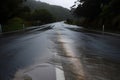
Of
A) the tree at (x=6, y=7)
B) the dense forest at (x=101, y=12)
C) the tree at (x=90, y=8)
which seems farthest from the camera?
the tree at (x=90, y=8)


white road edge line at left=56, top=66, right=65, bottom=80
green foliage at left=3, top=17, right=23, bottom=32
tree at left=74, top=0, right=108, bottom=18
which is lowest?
green foliage at left=3, top=17, right=23, bottom=32

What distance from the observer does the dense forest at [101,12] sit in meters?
39.2

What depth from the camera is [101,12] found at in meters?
50.9

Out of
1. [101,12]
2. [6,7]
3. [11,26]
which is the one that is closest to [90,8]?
[101,12]

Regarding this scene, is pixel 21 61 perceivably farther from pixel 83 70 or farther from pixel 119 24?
pixel 119 24

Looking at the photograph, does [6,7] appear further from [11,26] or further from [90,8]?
[90,8]

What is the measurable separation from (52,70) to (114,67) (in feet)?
6.39

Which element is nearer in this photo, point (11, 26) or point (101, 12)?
point (11, 26)

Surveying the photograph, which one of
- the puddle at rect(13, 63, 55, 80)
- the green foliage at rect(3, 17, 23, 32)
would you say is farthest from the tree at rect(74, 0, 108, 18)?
the puddle at rect(13, 63, 55, 80)

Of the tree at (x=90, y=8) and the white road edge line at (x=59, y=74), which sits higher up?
the tree at (x=90, y=8)

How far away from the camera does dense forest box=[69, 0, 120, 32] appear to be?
129 feet

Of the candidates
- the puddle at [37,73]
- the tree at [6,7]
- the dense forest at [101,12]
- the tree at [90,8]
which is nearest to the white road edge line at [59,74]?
the puddle at [37,73]

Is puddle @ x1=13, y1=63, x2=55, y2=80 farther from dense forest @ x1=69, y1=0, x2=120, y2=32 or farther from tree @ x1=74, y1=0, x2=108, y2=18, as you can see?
tree @ x1=74, y1=0, x2=108, y2=18

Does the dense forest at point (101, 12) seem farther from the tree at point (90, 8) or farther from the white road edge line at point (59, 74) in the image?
the white road edge line at point (59, 74)
